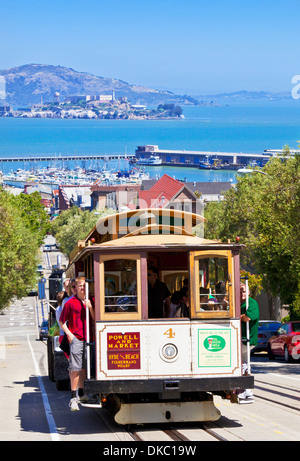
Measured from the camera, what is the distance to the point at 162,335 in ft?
39.7

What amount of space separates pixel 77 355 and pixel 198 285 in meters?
2.10

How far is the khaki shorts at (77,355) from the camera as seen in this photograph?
40.3 feet

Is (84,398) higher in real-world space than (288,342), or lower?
higher

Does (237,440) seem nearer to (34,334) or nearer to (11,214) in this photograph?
(11,214)

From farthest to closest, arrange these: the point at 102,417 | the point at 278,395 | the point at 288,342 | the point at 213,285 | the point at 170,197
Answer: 1. the point at 170,197
2. the point at 288,342
3. the point at 278,395
4. the point at 102,417
5. the point at 213,285

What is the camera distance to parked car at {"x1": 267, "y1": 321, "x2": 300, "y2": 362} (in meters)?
28.8

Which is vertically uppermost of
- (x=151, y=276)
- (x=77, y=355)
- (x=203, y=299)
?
(x=151, y=276)

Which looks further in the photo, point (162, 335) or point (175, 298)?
point (175, 298)

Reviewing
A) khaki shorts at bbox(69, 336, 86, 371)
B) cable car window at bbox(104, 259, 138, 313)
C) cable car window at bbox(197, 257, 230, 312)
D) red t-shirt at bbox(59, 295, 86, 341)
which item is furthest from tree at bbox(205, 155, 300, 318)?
khaki shorts at bbox(69, 336, 86, 371)

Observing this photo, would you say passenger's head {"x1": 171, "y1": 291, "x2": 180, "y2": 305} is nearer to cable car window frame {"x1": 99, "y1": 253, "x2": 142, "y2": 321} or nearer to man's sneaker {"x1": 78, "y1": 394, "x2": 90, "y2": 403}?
cable car window frame {"x1": 99, "y1": 253, "x2": 142, "y2": 321}

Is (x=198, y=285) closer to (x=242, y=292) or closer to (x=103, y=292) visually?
(x=242, y=292)

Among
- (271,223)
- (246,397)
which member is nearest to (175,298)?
(246,397)

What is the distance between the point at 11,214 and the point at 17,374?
3349cm

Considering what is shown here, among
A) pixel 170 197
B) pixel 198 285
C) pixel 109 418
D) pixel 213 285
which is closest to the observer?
pixel 198 285
